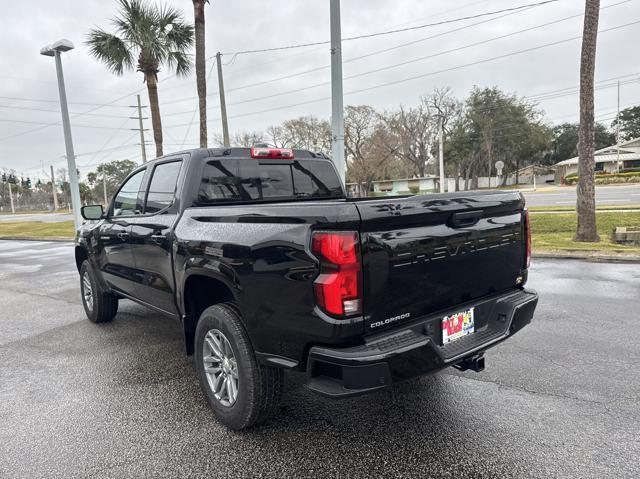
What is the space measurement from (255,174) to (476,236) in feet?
6.38

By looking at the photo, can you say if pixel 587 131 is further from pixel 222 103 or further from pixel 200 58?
pixel 222 103

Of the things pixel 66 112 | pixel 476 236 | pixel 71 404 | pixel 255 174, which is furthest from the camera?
pixel 66 112

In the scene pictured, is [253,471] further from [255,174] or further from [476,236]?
[255,174]

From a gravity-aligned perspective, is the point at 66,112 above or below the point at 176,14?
below

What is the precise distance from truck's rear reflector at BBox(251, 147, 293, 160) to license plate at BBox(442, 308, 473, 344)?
2.09 meters

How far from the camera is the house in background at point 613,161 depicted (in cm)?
5215

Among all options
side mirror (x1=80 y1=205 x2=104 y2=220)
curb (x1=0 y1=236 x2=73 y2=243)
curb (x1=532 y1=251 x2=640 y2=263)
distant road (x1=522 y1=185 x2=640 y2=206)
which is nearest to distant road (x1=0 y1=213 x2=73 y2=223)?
curb (x1=0 y1=236 x2=73 y2=243)

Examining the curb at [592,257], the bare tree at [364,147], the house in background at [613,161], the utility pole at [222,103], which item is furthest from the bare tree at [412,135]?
the curb at [592,257]

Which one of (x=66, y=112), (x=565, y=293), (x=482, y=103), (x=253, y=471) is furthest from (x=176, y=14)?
(x=482, y=103)

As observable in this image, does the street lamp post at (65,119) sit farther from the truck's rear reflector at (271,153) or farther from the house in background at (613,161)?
the house in background at (613,161)

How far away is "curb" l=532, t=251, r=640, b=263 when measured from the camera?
7793 millimetres

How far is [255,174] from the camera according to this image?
3740mm

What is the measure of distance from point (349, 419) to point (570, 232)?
10288mm

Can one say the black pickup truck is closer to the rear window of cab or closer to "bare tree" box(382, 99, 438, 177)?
the rear window of cab
